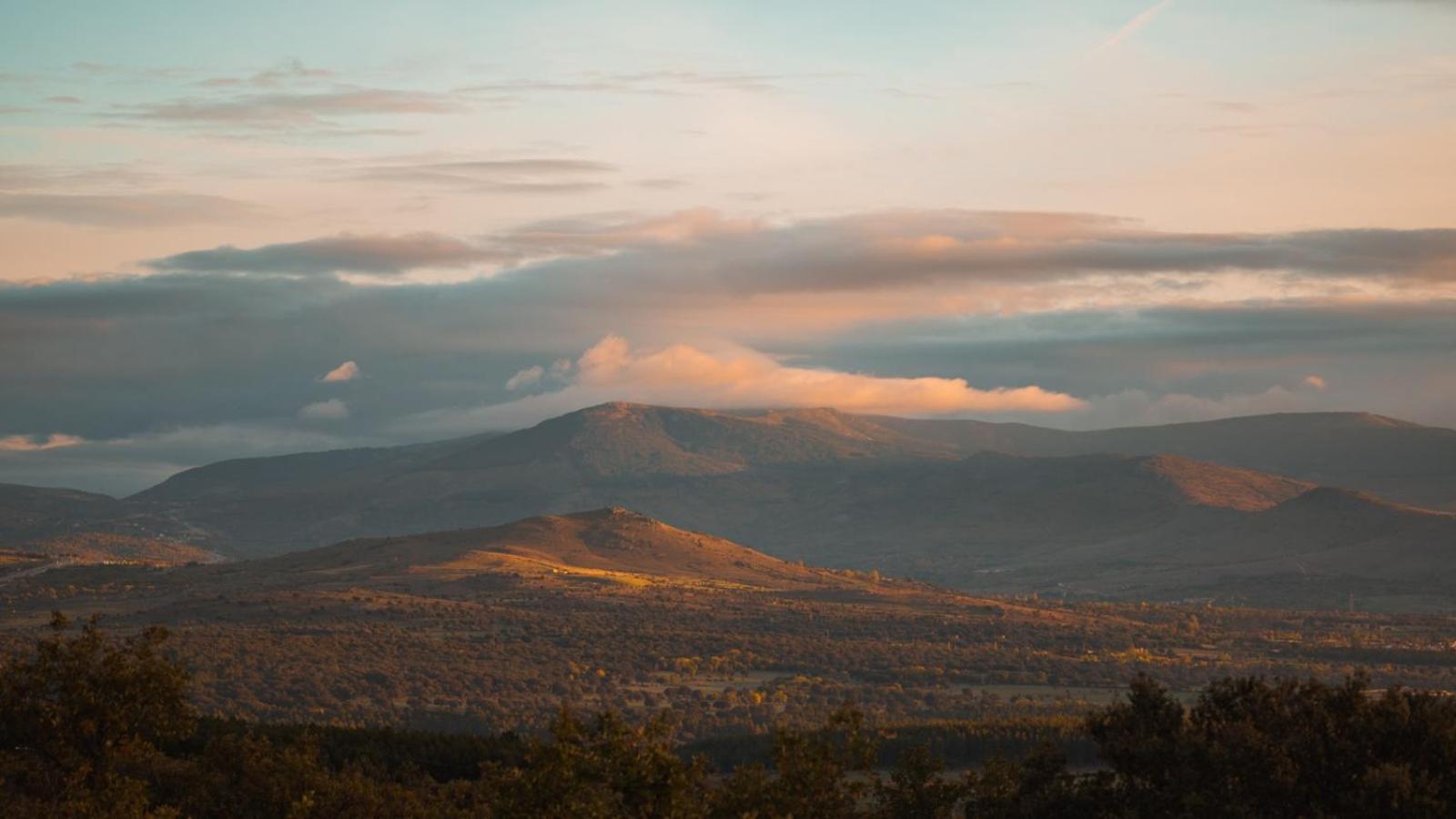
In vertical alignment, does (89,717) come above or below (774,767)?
above

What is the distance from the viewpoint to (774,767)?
40.3m

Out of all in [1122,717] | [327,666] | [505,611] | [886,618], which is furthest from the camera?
[886,618]

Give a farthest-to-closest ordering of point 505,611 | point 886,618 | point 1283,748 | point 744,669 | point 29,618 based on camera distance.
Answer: point 886,618, point 505,611, point 29,618, point 744,669, point 1283,748

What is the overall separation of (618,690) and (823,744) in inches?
3739

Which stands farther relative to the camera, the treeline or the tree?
the tree

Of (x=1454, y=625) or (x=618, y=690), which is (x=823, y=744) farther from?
(x=1454, y=625)

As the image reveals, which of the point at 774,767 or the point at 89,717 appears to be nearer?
the point at 774,767

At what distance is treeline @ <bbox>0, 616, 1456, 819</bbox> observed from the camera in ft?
111

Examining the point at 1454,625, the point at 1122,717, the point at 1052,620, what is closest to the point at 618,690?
the point at 1052,620

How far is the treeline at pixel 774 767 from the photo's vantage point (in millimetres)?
33812

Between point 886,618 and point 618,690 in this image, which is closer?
point 618,690

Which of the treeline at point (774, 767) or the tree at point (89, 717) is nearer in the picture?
the treeline at point (774, 767)

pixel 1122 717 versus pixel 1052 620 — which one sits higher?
pixel 1122 717

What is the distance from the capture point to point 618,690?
129875 millimetres
